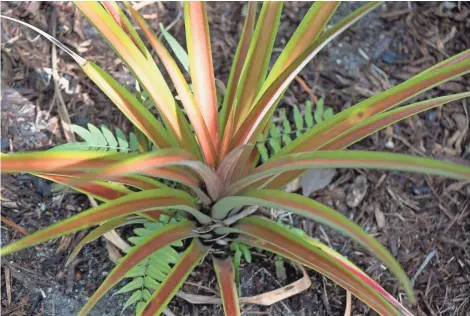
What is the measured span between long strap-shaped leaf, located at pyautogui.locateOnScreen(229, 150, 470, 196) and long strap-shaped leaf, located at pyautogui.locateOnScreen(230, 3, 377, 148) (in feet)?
0.41

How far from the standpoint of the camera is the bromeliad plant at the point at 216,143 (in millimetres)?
1004

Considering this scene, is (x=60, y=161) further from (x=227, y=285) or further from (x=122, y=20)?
Answer: (x=227, y=285)

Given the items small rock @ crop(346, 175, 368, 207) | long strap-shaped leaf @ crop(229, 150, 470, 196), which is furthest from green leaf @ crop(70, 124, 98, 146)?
small rock @ crop(346, 175, 368, 207)

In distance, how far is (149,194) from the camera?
110 centimetres

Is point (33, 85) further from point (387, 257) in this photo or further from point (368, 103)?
point (387, 257)

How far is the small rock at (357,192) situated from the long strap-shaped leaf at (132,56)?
2.30 feet

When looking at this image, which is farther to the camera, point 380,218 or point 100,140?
point 380,218

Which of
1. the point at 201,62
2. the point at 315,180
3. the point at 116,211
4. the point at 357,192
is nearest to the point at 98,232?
→ the point at 116,211

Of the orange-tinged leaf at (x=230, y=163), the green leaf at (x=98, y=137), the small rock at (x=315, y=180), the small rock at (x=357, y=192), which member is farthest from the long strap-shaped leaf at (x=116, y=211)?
the small rock at (x=357, y=192)

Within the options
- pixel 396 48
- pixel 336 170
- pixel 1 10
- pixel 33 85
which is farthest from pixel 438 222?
pixel 1 10

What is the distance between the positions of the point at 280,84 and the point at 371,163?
0.27 m

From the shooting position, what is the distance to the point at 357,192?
1.62 m

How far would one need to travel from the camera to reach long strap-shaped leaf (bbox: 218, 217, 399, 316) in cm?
109

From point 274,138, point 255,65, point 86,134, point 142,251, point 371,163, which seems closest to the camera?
point 371,163
